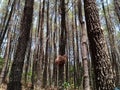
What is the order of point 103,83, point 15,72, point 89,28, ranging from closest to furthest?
point 103,83, point 89,28, point 15,72

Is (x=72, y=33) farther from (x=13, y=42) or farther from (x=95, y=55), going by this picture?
(x=95, y=55)

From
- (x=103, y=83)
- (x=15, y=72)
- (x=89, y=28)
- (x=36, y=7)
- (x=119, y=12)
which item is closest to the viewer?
(x=103, y=83)

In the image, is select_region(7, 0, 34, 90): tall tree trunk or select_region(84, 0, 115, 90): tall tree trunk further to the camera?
select_region(7, 0, 34, 90): tall tree trunk

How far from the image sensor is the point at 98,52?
3.94 m

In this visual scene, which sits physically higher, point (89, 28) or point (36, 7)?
point (36, 7)

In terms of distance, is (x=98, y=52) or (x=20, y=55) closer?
(x=98, y=52)

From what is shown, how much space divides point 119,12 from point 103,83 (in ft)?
45.7

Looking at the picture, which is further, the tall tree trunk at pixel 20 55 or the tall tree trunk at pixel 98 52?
the tall tree trunk at pixel 20 55

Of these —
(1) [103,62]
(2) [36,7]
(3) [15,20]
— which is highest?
(2) [36,7]

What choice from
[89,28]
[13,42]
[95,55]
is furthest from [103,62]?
[13,42]

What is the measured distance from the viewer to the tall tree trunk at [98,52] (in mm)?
3688

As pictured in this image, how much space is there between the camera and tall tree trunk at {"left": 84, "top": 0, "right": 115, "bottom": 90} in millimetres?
3688

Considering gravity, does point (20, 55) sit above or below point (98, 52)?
above

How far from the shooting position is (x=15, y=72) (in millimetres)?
6266
